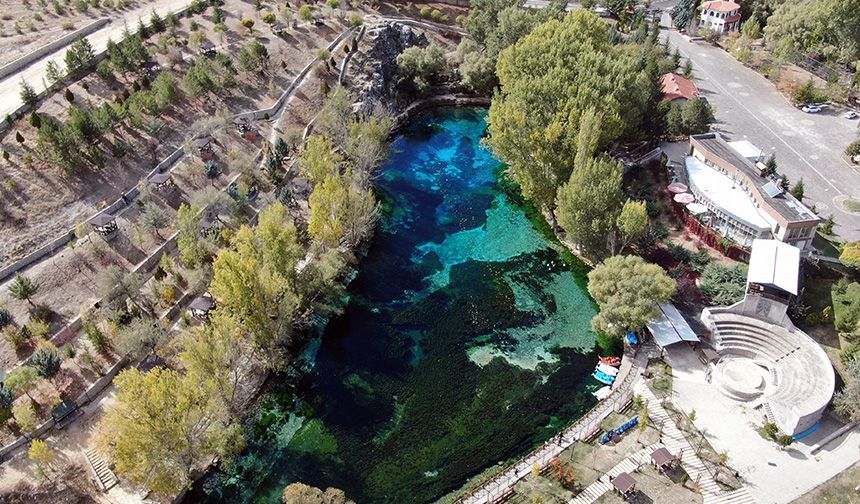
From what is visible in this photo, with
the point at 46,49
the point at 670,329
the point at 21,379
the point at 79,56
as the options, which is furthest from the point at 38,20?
the point at 670,329

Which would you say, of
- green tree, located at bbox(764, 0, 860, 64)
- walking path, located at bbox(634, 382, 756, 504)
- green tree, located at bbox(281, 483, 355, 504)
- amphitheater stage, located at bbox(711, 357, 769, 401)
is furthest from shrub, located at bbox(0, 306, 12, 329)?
green tree, located at bbox(764, 0, 860, 64)

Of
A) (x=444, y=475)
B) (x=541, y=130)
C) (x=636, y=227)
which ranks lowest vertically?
(x=444, y=475)

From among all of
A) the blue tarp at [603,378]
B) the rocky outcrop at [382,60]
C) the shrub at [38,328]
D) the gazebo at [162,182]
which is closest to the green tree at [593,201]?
the blue tarp at [603,378]

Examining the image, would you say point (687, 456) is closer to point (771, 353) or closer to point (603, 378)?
point (603, 378)

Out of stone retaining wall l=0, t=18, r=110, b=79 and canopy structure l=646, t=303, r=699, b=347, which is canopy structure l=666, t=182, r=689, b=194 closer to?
canopy structure l=646, t=303, r=699, b=347

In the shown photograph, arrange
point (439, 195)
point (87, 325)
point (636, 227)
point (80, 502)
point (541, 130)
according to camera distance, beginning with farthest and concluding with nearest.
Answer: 1. point (439, 195)
2. point (541, 130)
3. point (636, 227)
4. point (87, 325)
5. point (80, 502)

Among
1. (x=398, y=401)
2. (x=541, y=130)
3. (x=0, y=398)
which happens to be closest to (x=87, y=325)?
(x=0, y=398)

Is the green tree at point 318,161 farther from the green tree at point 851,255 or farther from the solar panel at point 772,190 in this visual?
the green tree at point 851,255

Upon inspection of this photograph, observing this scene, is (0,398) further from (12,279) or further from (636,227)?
(636,227)
